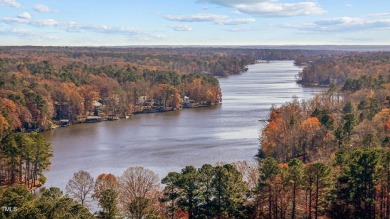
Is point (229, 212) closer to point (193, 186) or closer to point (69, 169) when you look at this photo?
point (193, 186)

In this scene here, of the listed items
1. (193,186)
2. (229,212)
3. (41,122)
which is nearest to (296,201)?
(229,212)

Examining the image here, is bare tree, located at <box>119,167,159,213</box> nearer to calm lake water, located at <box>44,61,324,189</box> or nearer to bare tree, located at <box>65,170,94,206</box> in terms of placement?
bare tree, located at <box>65,170,94,206</box>

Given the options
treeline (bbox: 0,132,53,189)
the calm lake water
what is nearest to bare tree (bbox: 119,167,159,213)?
the calm lake water

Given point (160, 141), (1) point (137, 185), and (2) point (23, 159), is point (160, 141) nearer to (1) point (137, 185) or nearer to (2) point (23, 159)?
(2) point (23, 159)

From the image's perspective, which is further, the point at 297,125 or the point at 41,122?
the point at 41,122

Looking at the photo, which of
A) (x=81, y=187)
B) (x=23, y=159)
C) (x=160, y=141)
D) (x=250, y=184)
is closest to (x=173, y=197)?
(x=250, y=184)
